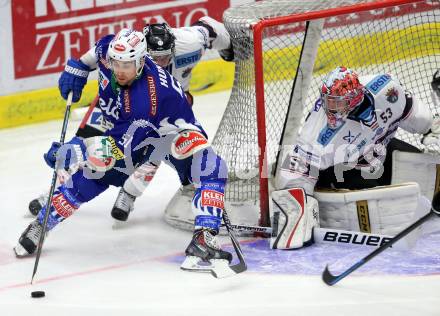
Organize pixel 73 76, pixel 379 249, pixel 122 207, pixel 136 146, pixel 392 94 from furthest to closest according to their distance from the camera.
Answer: pixel 122 207
pixel 73 76
pixel 392 94
pixel 136 146
pixel 379 249

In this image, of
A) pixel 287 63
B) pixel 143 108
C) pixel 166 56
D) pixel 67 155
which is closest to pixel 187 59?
pixel 166 56

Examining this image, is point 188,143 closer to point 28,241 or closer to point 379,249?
point 28,241

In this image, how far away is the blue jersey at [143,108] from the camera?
4.99m

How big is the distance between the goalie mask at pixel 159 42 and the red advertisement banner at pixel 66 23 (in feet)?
5.45

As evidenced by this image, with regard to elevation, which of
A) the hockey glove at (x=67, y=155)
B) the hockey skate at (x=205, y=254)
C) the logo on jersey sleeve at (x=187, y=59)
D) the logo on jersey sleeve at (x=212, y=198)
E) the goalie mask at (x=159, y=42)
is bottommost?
the hockey skate at (x=205, y=254)

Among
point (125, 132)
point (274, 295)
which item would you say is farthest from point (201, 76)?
point (274, 295)

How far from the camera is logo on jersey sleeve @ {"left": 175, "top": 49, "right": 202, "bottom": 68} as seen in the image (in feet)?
18.7

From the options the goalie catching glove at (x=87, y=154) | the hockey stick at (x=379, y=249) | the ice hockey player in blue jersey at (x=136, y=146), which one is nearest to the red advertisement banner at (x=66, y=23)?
the ice hockey player in blue jersey at (x=136, y=146)

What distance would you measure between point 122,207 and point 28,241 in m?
0.59

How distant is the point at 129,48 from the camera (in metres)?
4.91

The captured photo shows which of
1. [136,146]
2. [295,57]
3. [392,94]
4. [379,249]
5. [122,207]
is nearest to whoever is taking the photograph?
[379,249]

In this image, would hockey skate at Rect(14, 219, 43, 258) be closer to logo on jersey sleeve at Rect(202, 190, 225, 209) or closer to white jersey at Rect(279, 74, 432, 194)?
logo on jersey sleeve at Rect(202, 190, 225, 209)

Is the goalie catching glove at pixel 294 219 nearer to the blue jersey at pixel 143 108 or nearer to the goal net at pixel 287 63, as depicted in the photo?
the goal net at pixel 287 63

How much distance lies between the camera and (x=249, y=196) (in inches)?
221
